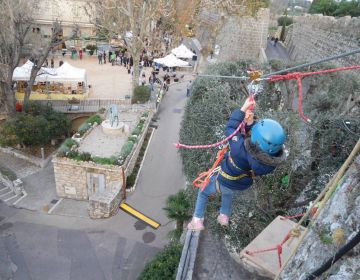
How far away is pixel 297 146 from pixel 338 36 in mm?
16286

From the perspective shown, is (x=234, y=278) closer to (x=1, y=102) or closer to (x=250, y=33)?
(x=1, y=102)

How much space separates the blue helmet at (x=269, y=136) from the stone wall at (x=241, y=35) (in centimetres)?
2664

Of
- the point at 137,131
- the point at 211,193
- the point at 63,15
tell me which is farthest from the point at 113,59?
the point at 211,193

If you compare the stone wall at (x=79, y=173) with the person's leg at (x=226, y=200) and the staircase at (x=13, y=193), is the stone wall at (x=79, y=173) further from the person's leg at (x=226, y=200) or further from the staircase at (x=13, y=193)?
the person's leg at (x=226, y=200)

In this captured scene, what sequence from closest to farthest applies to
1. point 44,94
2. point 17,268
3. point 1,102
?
point 17,268, point 1,102, point 44,94

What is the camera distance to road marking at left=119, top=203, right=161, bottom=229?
17250 mm

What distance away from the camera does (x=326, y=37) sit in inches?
915

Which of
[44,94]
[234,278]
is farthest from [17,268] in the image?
[44,94]

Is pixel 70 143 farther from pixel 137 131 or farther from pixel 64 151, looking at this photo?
pixel 137 131

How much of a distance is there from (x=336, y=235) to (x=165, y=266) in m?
8.66

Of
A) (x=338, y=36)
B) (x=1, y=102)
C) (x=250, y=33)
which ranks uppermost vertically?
(x=338, y=36)

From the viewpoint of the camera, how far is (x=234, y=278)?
7.57 metres

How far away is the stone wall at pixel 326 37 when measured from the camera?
18.7 metres

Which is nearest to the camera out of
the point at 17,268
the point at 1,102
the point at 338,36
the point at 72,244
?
the point at 17,268
